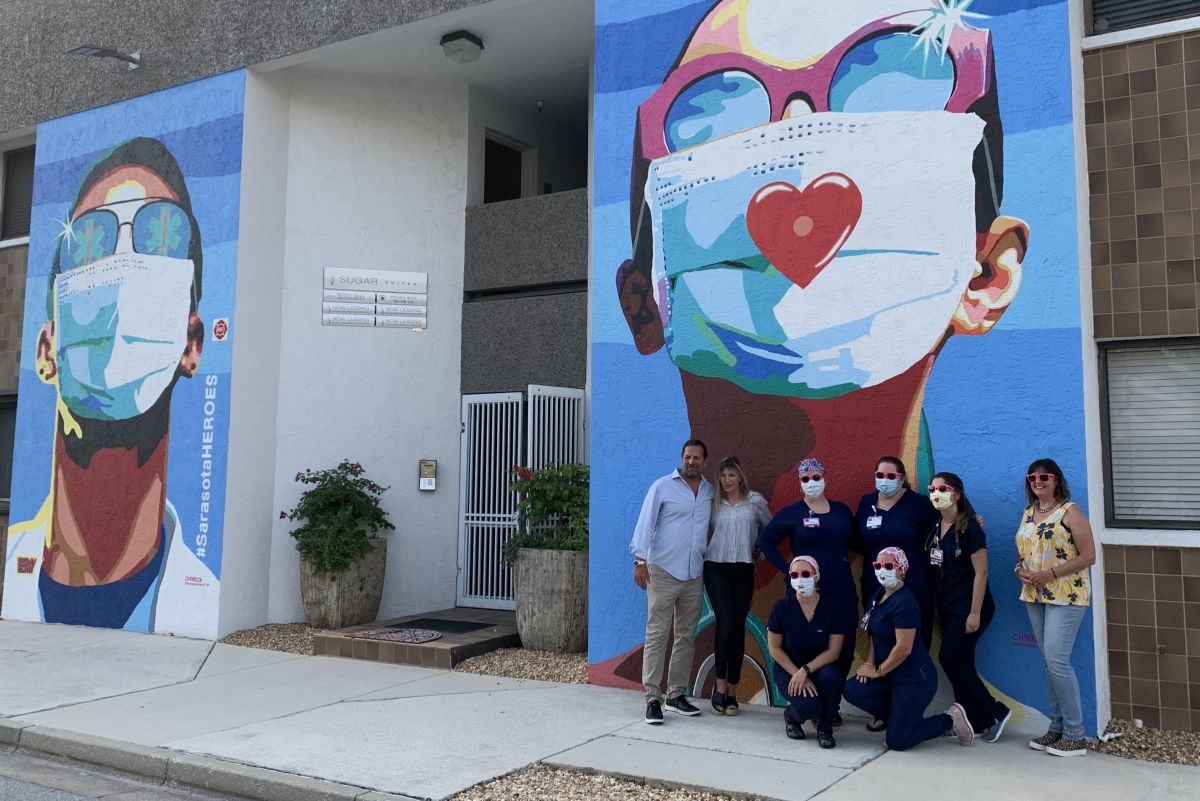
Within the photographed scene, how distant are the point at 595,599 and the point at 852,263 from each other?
3.36 metres

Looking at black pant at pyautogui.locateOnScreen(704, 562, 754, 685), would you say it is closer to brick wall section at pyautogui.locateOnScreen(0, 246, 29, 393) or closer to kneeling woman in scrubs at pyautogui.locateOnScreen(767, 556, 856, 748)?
kneeling woman in scrubs at pyautogui.locateOnScreen(767, 556, 856, 748)

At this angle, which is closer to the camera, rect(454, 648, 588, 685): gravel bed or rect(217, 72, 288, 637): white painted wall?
rect(454, 648, 588, 685): gravel bed

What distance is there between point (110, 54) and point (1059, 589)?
11347 millimetres

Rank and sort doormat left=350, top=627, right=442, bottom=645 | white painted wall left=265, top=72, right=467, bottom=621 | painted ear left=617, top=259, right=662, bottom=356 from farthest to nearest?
white painted wall left=265, top=72, right=467, bottom=621
doormat left=350, top=627, right=442, bottom=645
painted ear left=617, top=259, right=662, bottom=356

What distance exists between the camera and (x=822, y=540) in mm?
6836

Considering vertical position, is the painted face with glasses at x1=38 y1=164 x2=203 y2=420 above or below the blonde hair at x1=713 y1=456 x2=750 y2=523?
above

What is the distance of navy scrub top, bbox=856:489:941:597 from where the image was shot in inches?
261

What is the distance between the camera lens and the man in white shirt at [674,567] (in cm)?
725

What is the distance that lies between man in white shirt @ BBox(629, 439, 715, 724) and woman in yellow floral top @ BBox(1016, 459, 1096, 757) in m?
2.14

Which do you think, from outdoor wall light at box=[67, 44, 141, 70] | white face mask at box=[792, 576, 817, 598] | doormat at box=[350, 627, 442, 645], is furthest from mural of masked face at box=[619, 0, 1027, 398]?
outdoor wall light at box=[67, 44, 141, 70]

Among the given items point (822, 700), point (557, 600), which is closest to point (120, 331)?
point (557, 600)

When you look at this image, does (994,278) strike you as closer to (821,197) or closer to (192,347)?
(821,197)

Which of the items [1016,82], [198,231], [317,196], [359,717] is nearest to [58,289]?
[198,231]

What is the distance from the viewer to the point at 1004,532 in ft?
22.5
